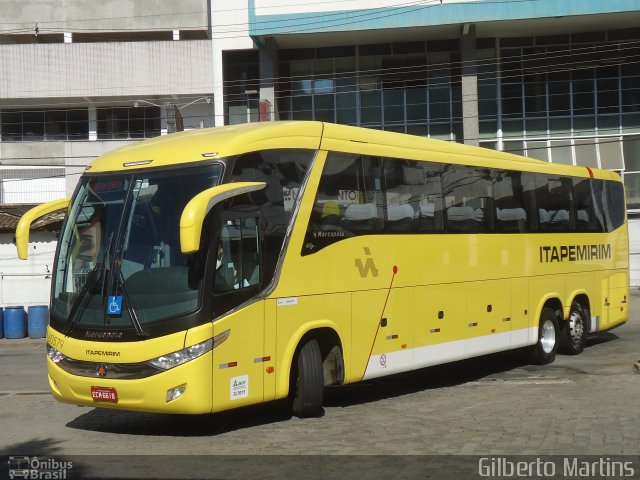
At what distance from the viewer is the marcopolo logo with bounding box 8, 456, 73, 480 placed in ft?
26.3

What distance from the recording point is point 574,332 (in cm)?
1712

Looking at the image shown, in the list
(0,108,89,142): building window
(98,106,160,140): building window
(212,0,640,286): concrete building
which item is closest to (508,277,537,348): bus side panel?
(212,0,640,286): concrete building

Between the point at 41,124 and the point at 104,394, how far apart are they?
109 ft

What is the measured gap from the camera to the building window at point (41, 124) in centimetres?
4009

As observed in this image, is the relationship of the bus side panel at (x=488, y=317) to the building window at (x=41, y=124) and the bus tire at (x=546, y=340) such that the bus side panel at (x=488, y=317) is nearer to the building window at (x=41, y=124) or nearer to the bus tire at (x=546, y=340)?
the bus tire at (x=546, y=340)

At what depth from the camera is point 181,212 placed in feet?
31.9

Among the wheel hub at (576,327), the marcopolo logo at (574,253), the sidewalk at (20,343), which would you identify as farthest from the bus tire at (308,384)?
the sidewalk at (20,343)

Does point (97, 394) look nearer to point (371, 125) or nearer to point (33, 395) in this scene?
point (33, 395)

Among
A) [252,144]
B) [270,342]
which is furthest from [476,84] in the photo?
[270,342]

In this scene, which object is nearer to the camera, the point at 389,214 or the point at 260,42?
the point at 389,214

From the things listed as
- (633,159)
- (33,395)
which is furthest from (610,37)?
(33,395)

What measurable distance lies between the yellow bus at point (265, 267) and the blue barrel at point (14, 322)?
50.1ft

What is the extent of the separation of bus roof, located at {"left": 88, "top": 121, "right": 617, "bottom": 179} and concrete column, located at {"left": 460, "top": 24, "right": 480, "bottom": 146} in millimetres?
22360

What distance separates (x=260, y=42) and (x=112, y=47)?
6.87 metres
